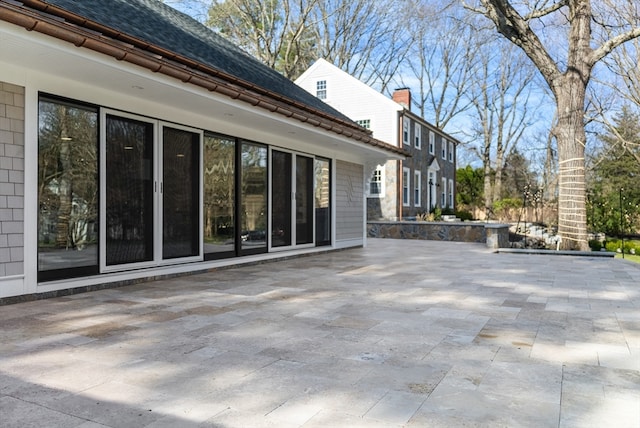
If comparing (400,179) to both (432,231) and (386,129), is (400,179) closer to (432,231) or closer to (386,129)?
(386,129)

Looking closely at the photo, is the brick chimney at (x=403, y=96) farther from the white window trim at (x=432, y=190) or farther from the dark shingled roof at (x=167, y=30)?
the dark shingled roof at (x=167, y=30)

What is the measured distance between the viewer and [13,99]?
435cm

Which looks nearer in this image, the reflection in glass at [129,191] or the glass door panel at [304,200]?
the reflection in glass at [129,191]

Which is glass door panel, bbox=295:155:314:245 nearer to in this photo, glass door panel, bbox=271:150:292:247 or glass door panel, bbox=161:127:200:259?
glass door panel, bbox=271:150:292:247

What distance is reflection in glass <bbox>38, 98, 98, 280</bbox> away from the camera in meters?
4.64

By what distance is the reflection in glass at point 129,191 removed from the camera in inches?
209

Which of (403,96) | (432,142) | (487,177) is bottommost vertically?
(487,177)

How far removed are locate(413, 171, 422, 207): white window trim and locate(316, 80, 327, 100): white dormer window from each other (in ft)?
16.8

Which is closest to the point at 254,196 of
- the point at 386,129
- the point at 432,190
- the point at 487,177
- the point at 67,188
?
the point at 67,188

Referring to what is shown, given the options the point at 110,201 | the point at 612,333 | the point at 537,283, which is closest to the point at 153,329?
the point at 110,201

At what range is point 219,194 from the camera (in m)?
6.90

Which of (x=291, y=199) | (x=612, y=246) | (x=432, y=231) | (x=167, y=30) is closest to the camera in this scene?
(x=167, y=30)

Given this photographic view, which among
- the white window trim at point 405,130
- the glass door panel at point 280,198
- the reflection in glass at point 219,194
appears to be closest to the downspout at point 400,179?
the white window trim at point 405,130

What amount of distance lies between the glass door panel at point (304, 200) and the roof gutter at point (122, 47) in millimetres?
1687
